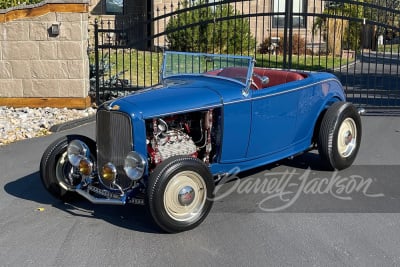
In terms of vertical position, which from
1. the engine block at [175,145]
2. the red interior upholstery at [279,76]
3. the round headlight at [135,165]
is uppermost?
the red interior upholstery at [279,76]

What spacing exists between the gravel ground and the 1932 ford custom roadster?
3360 millimetres

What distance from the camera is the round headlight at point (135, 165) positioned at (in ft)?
17.0

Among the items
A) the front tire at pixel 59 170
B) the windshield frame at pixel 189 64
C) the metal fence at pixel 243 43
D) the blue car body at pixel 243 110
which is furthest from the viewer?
the metal fence at pixel 243 43

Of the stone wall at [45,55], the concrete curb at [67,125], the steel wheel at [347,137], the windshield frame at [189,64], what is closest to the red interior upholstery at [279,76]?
the windshield frame at [189,64]

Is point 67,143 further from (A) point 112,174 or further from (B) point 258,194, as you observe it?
(B) point 258,194

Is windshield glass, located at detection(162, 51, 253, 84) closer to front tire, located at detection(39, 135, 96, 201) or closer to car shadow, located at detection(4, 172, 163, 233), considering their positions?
front tire, located at detection(39, 135, 96, 201)

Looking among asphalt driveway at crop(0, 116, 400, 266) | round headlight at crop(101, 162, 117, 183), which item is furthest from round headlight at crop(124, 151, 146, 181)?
asphalt driveway at crop(0, 116, 400, 266)

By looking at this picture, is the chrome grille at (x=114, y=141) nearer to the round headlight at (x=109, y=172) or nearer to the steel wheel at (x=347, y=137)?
the round headlight at (x=109, y=172)

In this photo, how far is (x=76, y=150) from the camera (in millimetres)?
5754

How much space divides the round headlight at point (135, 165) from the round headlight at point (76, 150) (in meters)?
0.73

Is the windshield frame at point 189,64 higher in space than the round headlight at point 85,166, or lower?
higher

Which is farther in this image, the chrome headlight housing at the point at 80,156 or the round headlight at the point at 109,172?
the chrome headlight housing at the point at 80,156

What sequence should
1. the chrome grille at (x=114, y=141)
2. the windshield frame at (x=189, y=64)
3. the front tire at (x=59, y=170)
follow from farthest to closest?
the windshield frame at (x=189, y=64) → the front tire at (x=59, y=170) → the chrome grille at (x=114, y=141)

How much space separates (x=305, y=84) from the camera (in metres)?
6.61
